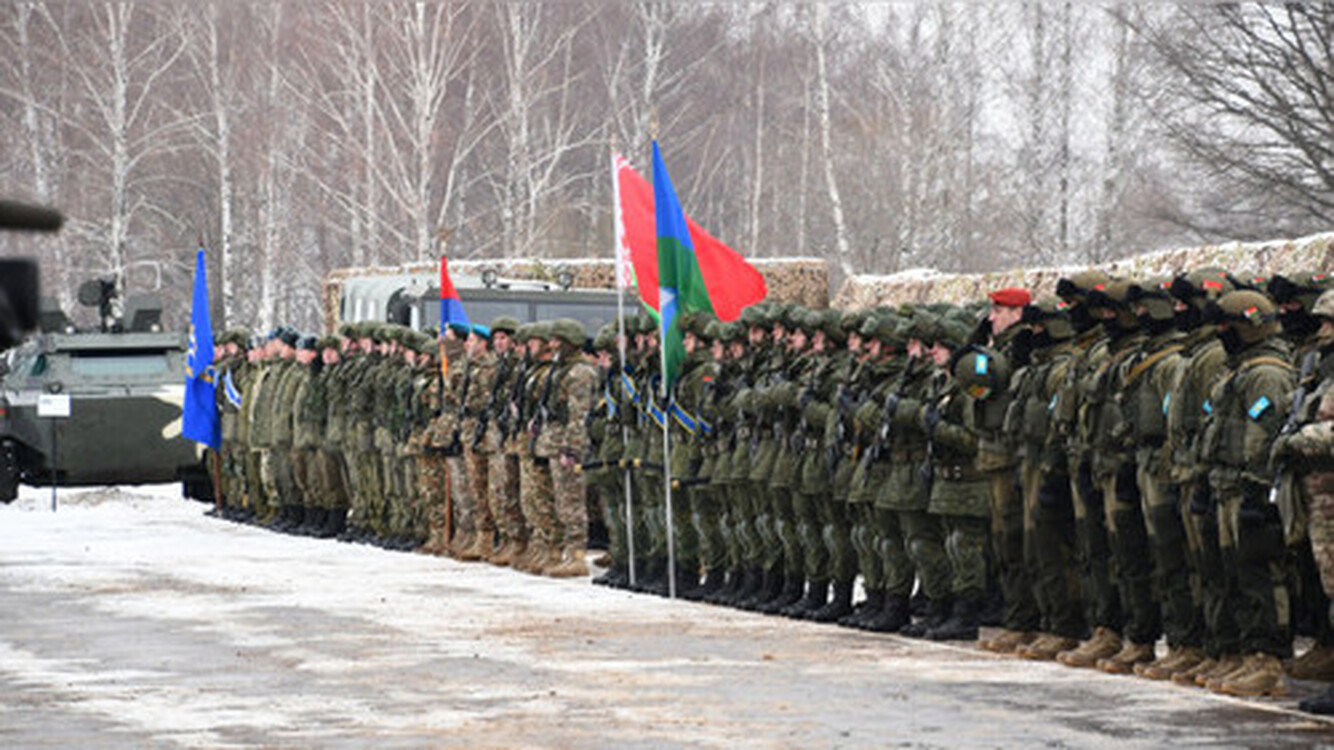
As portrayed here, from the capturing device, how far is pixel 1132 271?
1927 cm

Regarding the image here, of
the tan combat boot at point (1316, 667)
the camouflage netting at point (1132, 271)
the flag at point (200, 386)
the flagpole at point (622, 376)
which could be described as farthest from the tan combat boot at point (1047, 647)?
the flag at point (200, 386)

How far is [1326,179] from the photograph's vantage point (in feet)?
82.8

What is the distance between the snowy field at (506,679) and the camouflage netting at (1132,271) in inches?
101

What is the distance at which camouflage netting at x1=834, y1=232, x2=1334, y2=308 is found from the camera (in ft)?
51.6

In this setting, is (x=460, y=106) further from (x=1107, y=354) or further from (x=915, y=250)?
(x=1107, y=354)

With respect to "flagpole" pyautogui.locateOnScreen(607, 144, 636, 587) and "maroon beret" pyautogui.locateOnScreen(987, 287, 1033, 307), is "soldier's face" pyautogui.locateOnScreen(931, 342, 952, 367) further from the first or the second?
"flagpole" pyautogui.locateOnScreen(607, 144, 636, 587)

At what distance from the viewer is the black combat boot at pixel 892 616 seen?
14359 millimetres

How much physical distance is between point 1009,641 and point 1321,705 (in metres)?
2.92

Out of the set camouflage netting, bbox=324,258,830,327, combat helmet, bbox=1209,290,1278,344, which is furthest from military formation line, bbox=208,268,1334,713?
camouflage netting, bbox=324,258,830,327

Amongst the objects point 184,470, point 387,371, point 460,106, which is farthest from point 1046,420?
point 460,106

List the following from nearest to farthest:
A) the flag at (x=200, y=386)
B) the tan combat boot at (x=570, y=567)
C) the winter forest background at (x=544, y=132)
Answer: the tan combat boot at (x=570, y=567) < the flag at (x=200, y=386) < the winter forest background at (x=544, y=132)

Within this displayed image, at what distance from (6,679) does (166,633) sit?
2170mm

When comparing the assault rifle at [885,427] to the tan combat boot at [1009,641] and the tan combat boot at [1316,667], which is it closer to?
the tan combat boot at [1009,641]

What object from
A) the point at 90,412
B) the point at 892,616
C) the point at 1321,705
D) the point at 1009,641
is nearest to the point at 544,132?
the point at 90,412
